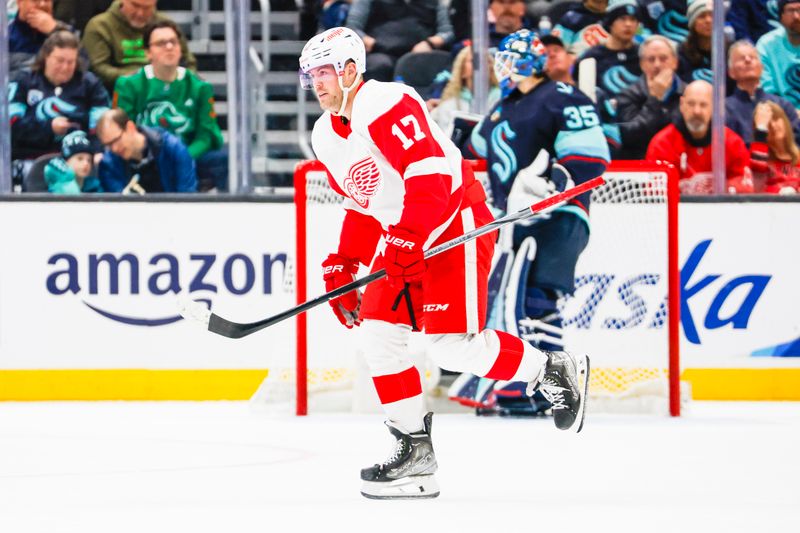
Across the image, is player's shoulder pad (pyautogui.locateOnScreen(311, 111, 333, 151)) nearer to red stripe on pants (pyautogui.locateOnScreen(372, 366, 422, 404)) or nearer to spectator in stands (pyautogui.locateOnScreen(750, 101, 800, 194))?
red stripe on pants (pyautogui.locateOnScreen(372, 366, 422, 404))

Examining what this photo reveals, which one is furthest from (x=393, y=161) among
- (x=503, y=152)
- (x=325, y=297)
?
(x=503, y=152)

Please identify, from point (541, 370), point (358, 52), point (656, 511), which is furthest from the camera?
point (541, 370)

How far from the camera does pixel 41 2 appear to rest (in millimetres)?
5441

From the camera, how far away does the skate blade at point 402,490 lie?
3.24 metres

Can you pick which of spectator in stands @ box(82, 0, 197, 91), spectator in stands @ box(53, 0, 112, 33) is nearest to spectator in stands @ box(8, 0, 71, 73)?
spectator in stands @ box(53, 0, 112, 33)

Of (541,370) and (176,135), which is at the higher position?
(176,135)

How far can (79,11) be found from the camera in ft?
17.9

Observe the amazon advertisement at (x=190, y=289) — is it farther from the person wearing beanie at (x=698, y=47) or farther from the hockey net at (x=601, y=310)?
the person wearing beanie at (x=698, y=47)

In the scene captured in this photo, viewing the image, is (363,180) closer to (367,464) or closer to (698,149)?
(367,464)

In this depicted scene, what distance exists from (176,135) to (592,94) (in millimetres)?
1625

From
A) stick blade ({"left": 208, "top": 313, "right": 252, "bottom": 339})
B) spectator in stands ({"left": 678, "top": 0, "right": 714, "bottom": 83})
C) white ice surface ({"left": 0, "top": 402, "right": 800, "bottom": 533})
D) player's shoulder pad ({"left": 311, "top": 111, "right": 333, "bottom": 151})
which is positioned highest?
spectator in stands ({"left": 678, "top": 0, "right": 714, "bottom": 83})

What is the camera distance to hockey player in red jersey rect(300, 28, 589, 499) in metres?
3.15

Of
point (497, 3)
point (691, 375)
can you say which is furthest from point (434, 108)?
point (691, 375)

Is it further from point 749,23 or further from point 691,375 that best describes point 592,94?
point 691,375
